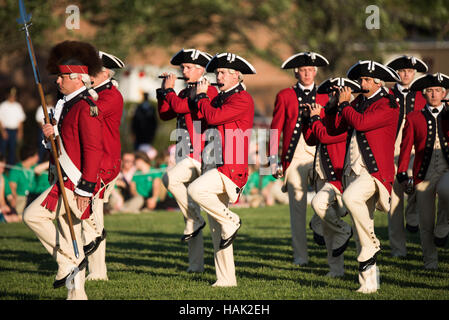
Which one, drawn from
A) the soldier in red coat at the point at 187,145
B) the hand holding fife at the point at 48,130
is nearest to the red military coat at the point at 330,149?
the soldier in red coat at the point at 187,145

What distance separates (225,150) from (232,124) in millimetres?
304

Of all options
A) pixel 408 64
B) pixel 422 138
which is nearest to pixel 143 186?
pixel 408 64

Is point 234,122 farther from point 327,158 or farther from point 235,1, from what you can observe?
point 235,1

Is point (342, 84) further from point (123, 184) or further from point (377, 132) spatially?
point (123, 184)

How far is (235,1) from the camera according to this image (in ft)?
100.0

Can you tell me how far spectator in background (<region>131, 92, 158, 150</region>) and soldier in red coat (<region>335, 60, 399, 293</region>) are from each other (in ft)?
45.1

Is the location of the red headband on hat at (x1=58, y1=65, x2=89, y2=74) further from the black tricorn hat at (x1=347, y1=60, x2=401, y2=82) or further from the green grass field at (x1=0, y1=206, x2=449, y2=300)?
the black tricorn hat at (x1=347, y1=60, x2=401, y2=82)

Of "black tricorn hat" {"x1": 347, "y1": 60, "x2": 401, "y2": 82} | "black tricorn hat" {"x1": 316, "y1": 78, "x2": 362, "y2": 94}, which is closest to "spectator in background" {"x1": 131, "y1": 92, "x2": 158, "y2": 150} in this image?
"black tricorn hat" {"x1": 316, "y1": 78, "x2": 362, "y2": 94}

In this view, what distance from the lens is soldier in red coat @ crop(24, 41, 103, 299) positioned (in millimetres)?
7570

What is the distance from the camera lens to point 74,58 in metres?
7.80
